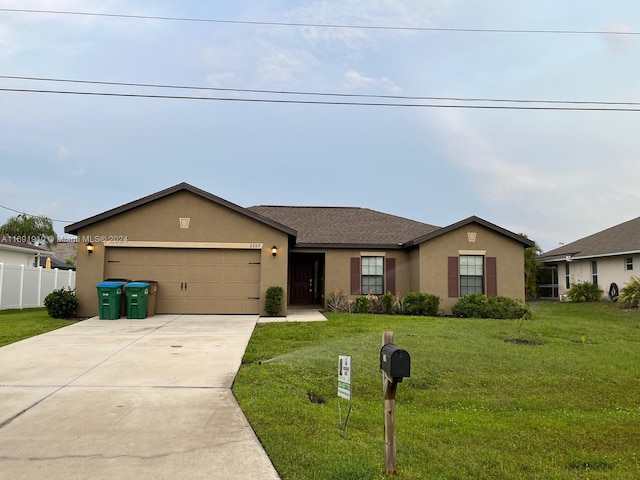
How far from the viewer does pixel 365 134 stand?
67.9ft

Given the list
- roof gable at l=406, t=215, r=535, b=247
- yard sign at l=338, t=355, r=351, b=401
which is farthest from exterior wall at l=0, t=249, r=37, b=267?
yard sign at l=338, t=355, r=351, b=401

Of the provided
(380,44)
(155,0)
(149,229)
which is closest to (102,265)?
(149,229)

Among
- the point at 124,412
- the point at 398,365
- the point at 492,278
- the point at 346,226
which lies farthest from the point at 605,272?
the point at 124,412

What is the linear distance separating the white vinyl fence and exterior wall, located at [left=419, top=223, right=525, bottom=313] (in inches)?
595

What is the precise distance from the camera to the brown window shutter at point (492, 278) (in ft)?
57.7

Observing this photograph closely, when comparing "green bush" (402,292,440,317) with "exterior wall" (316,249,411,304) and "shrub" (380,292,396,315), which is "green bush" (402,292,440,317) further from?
"exterior wall" (316,249,411,304)

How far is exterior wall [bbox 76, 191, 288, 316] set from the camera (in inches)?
578

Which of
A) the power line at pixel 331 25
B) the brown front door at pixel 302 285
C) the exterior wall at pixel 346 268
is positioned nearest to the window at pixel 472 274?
the exterior wall at pixel 346 268

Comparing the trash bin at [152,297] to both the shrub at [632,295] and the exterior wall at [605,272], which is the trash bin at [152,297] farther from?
the exterior wall at [605,272]

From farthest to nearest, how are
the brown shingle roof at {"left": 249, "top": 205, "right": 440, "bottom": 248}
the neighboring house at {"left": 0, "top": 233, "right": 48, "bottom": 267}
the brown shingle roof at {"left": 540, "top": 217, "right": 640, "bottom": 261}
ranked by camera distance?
the neighboring house at {"left": 0, "top": 233, "right": 48, "bottom": 267} < the brown shingle roof at {"left": 540, "top": 217, "right": 640, "bottom": 261} < the brown shingle roof at {"left": 249, "top": 205, "right": 440, "bottom": 248}

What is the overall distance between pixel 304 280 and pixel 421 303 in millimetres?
6495

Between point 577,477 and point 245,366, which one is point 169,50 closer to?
point 245,366

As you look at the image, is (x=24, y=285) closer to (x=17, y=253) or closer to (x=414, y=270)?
(x=17, y=253)

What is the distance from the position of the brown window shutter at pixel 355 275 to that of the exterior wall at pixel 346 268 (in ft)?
0.39
